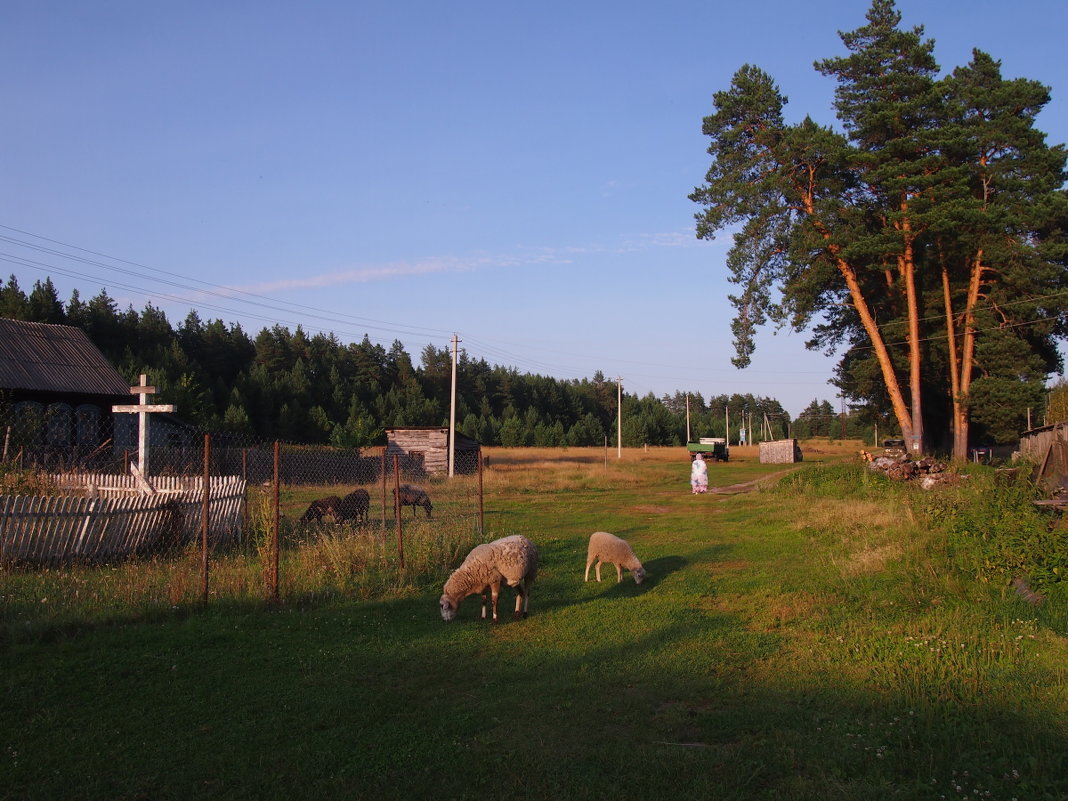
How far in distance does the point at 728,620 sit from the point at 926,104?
25522 millimetres

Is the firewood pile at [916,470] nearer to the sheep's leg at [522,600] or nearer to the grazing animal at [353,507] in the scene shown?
the grazing animal at [353,507]

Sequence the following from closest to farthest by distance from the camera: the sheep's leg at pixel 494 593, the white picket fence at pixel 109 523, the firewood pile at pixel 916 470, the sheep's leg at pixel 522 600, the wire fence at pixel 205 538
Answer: the sheep's leg at pixel 494 593 → the sheep's leg at pixel 522 600 → the wire fence at pixel 205 538 → the white picket fence at pixel 109 523 → the firewood pile at pixel 916 470

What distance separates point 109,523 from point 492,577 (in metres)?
5.94

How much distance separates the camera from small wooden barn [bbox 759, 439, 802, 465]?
2292 inches

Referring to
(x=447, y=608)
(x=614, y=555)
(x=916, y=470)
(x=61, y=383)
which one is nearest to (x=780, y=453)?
(x=916, y=470)

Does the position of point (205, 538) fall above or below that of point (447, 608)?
above

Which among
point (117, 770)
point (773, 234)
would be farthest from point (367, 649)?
point (773, 234)

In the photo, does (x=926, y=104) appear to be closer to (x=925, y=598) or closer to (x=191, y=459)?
(x=925, y=598)

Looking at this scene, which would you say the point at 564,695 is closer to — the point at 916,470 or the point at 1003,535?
the point at 1003,535

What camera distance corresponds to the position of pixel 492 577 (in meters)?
9.02

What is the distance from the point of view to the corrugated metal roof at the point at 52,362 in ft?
84.1

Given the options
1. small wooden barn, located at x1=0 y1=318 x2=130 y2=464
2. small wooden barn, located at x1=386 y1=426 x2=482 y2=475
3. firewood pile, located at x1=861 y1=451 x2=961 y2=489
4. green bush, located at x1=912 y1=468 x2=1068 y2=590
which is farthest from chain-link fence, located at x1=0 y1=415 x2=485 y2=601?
small wooden barn, located at x1=386 y1=426 x2=482 y2=475

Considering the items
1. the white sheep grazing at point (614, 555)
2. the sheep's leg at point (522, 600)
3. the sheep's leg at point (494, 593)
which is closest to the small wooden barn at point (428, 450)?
the white sheep grazing at point (614, 555)

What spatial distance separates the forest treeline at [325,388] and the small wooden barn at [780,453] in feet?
29.7
